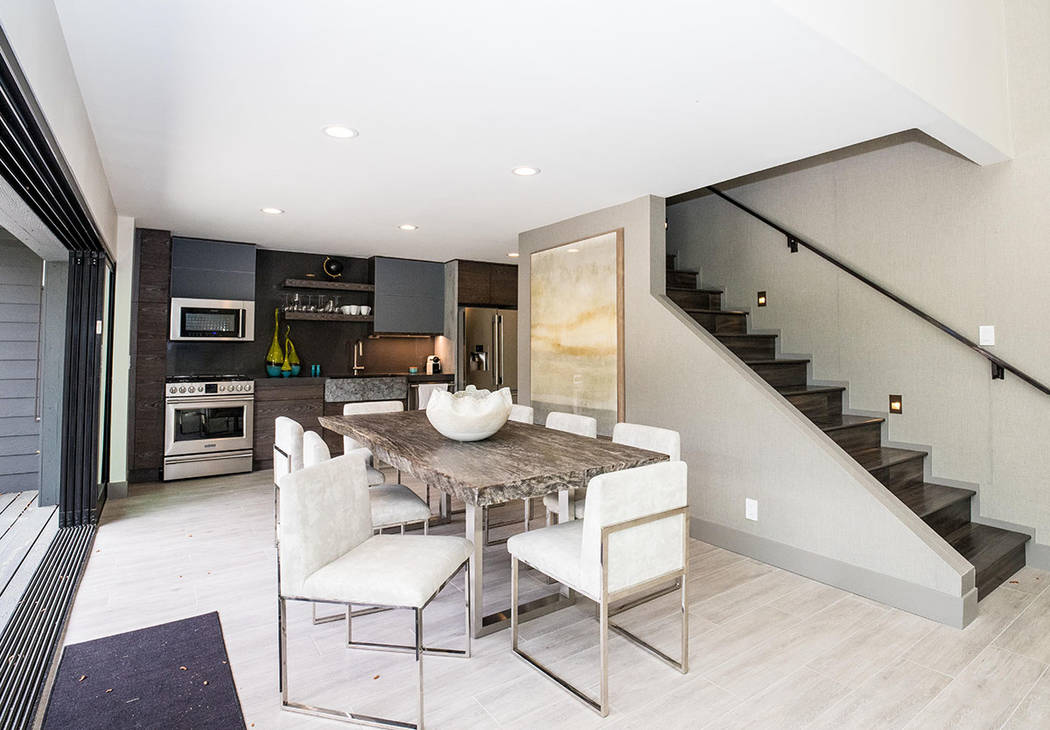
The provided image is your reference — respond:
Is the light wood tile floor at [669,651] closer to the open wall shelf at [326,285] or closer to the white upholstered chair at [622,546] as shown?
the white upholstered chair at [622,546]

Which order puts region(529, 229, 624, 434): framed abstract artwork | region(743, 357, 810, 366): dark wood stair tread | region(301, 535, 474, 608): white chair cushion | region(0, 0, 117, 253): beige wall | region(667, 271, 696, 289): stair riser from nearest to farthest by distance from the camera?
region(0, 0, 117, 253): beige wall
region(301, 535, 474, 608): white chair cushion
region(743, 357, 810, 366): dark wood stair tread
region(529, 229, 624, 434): framed abstract artwork
region(667, 271, 696, 289): stair riser

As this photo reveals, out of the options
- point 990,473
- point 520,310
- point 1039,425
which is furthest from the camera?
point 520,310

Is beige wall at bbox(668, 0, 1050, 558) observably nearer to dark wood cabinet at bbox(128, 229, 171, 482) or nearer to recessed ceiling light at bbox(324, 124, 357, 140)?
recessed ceiling light at bbox(324, 124, 357, 140)

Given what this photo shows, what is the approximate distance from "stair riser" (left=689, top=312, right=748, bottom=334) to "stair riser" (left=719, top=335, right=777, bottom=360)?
29cm

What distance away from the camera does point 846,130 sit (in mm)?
2799

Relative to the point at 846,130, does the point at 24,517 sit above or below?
below

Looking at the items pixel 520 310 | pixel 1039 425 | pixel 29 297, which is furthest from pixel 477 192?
pixel 1039 425

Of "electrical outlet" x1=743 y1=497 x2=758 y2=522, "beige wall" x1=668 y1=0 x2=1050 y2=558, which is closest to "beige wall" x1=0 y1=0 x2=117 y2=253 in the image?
"electrical outlet" x1=743 y1=497 x2=758 y2=522

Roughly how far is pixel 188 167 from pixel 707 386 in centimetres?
359

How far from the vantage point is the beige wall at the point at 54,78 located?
4.90 ft

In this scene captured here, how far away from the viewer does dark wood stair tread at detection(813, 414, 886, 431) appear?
3670mm

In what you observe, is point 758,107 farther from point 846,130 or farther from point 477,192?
point 477,192

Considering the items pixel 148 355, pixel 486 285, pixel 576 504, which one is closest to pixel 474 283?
pixel 486 285

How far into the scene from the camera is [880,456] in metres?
3.61
